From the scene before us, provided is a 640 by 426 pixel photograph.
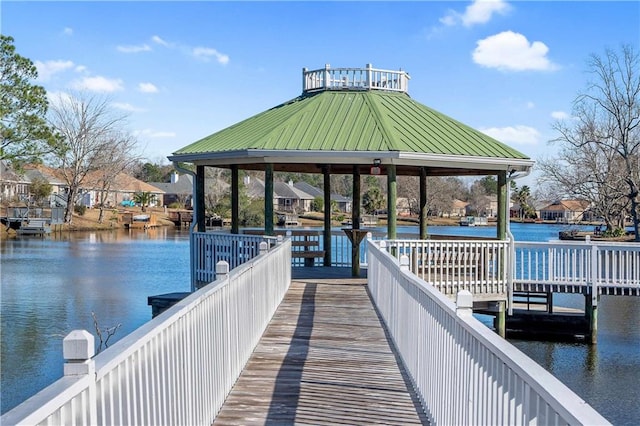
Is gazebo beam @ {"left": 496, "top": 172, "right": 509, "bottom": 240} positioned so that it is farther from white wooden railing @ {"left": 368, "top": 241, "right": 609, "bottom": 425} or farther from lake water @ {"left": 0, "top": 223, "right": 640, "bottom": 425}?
white wooden railing @ {"left": 368, "top": 241, "right": 609, "bottom": 425}

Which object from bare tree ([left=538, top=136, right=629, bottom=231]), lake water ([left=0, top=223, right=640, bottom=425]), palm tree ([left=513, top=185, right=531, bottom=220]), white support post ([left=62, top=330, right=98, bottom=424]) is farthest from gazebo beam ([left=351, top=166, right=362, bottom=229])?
palm tree ([left=513, top=185, right=531, bottom=220])

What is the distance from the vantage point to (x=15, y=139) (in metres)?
47.8

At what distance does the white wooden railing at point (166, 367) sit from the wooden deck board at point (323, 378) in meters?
0.24

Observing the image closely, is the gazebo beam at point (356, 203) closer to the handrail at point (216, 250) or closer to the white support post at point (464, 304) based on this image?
the handrail at point (216, 250)

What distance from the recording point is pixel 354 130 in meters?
15.1

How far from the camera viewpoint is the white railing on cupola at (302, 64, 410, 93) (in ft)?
58.5

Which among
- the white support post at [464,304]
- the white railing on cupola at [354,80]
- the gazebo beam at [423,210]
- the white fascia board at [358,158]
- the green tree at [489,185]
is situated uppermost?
the green tree at [489,185]

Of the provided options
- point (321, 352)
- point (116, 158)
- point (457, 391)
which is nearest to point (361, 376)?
point (321, 352)

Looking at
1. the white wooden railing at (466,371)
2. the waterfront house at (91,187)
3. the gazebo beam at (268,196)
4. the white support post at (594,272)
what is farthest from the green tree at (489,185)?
Answer: the white wooden railing at (466,371)

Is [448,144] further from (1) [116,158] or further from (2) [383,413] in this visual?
(1) [116,158]

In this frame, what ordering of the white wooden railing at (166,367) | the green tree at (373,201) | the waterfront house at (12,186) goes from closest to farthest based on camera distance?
the white wooden railing at (166,367) < the waterfront house at (12,186) < the green tree at (373,201)

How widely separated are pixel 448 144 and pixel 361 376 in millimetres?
9122

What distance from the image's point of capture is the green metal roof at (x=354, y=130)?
562 inches

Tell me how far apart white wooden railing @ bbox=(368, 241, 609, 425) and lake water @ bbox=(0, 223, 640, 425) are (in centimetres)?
770
